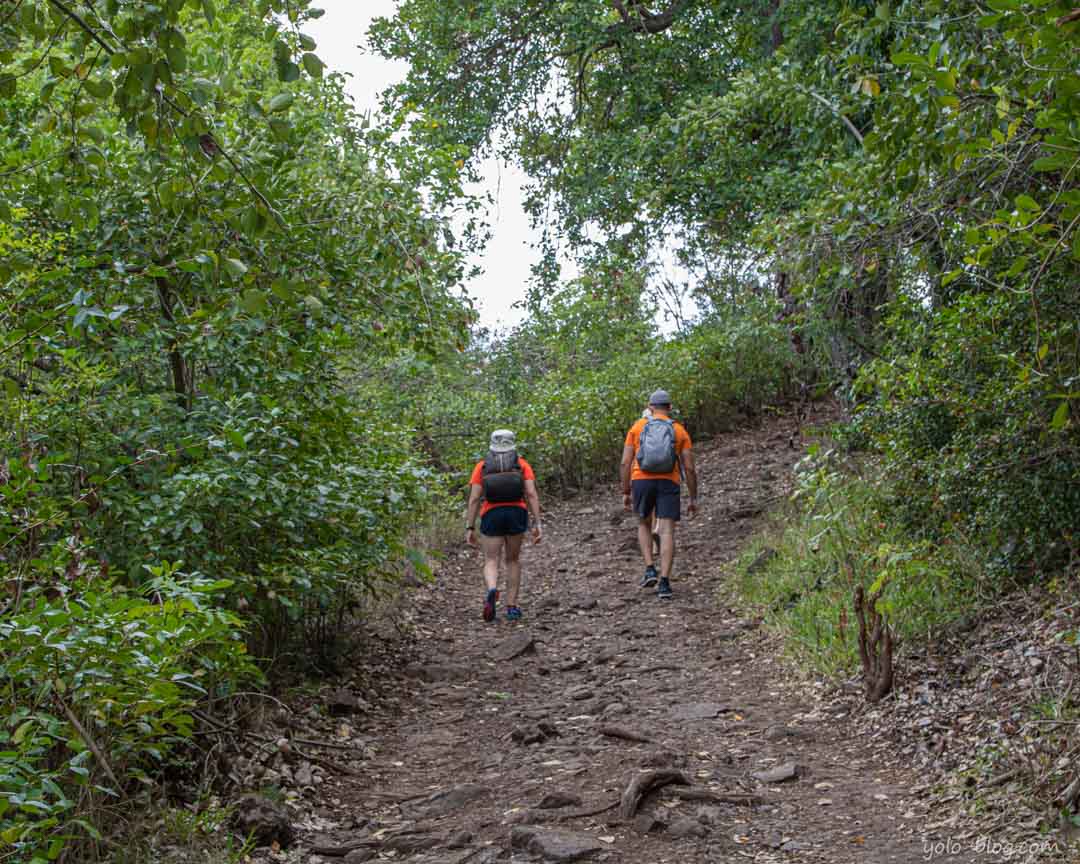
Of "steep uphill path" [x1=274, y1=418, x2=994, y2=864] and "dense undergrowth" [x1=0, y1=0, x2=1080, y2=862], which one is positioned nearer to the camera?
"dense undergrowth" [x1=0, y1=0, x2=1080, y2=862]

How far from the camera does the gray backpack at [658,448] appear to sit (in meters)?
10.0

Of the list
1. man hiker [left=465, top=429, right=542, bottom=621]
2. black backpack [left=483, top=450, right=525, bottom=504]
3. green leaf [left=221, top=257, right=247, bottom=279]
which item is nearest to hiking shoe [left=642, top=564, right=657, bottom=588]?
man hiker [left=465, top=429, right=542, bottom=621]

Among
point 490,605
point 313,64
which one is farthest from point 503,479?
point 313,64

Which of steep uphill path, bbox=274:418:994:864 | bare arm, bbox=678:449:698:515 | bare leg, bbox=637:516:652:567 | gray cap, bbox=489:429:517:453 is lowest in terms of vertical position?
steep uphill path, bbox=274:418:994:864

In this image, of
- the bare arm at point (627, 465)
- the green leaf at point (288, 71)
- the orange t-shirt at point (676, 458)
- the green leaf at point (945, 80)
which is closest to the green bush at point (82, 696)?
the green leaf at point (288, 71)

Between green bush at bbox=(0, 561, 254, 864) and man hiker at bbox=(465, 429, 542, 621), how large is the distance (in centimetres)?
553

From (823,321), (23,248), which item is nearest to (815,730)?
(823,321)

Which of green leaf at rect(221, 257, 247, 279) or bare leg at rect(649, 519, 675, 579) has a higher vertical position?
green leaf at rect(221, 257, 247, 279)

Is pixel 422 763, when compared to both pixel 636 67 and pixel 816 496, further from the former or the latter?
pixel 636 67

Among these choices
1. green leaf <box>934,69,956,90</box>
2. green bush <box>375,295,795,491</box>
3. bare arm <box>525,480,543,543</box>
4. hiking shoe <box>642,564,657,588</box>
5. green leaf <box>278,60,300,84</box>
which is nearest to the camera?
green leaf <box>278,60,300,84</box>

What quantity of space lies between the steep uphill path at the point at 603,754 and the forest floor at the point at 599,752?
0.05 ft

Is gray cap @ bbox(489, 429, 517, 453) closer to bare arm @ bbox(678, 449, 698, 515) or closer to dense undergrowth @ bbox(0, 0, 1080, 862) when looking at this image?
dense undergrowth @ bbox(0, 0, 1080, 862)

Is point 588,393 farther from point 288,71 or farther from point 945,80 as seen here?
point 288,71

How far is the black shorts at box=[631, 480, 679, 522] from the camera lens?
396 inches
